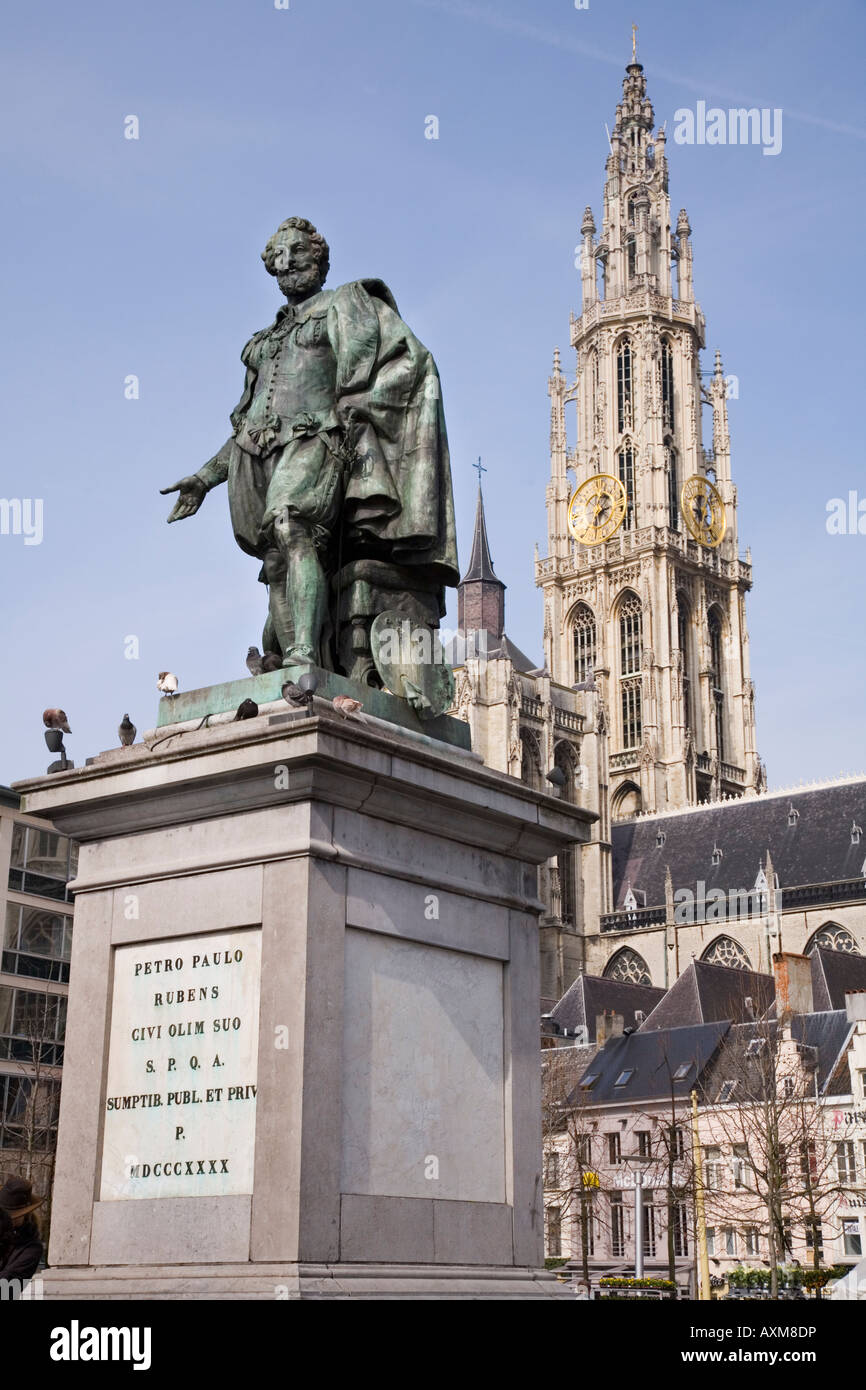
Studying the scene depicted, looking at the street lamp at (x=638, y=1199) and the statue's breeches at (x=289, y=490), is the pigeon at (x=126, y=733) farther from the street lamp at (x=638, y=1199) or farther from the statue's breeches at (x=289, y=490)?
the street lamp at (x=638, y=1199)

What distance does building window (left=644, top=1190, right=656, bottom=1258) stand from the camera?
159 ft

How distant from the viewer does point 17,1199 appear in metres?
6.97

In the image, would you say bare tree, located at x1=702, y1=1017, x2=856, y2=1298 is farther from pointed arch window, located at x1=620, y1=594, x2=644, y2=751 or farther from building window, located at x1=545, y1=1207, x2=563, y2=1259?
pointed arch window, located at x1=620, y1=594, x2=644, y2=751

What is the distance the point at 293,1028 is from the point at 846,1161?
42531 mm

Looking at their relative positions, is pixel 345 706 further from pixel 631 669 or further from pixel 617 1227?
pixel 631 669

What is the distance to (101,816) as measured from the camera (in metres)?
6.79

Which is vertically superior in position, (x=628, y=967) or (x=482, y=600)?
(x=482, y=600)

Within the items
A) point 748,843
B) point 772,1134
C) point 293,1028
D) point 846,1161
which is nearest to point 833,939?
point 748,843

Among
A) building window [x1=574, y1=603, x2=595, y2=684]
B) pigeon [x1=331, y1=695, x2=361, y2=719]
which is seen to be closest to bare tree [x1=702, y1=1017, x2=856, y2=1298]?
pigeon [x1=331, y1=695, x2=361, y2=719]

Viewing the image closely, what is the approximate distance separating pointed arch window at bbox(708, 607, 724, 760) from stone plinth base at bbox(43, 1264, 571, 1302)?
92857 mm

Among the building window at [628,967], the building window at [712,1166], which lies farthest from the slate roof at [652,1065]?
the building window at [628,967]

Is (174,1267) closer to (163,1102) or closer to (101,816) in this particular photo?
(163,1102)

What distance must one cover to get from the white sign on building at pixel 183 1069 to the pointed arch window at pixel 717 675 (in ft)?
305
